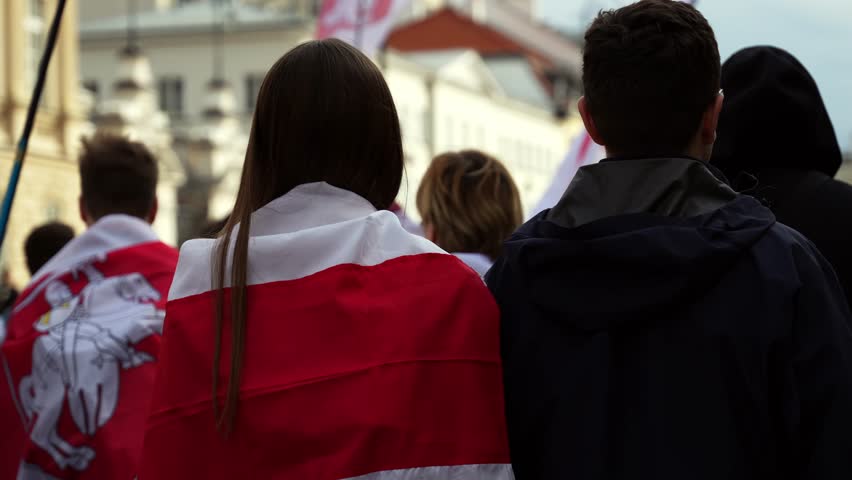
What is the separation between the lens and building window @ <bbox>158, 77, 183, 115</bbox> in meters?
54.2

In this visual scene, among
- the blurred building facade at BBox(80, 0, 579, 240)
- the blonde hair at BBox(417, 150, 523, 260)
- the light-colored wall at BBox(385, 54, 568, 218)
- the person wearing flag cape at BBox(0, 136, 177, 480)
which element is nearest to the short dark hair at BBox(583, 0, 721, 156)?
the blonde hair at BBox(417, 150, 523, 260)

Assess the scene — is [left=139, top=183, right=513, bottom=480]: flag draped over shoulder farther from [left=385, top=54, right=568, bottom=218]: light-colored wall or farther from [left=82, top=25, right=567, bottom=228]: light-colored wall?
[left=385, top=54, right=568, bottom=218]: light-colored wall

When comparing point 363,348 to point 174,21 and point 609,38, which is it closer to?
point 609,38

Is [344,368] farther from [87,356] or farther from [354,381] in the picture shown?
[87,356]

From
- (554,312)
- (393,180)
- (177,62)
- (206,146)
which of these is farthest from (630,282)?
(177,62)

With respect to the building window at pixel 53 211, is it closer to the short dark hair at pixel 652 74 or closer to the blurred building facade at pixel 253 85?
the blurred building facade at pixel 253 85

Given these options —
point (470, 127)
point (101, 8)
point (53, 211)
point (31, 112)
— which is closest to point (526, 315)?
point (31, 112)

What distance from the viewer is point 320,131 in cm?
302

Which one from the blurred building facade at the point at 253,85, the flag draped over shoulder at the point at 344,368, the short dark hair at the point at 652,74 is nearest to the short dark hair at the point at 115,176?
the flag draped over shoulder at the point at 344,368

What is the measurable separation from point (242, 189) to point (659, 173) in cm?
86

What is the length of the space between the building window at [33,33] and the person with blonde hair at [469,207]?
26562mm

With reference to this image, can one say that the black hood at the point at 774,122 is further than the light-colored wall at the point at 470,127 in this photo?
No

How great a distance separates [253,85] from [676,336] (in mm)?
51605

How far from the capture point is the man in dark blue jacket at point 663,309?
2.60 metres
